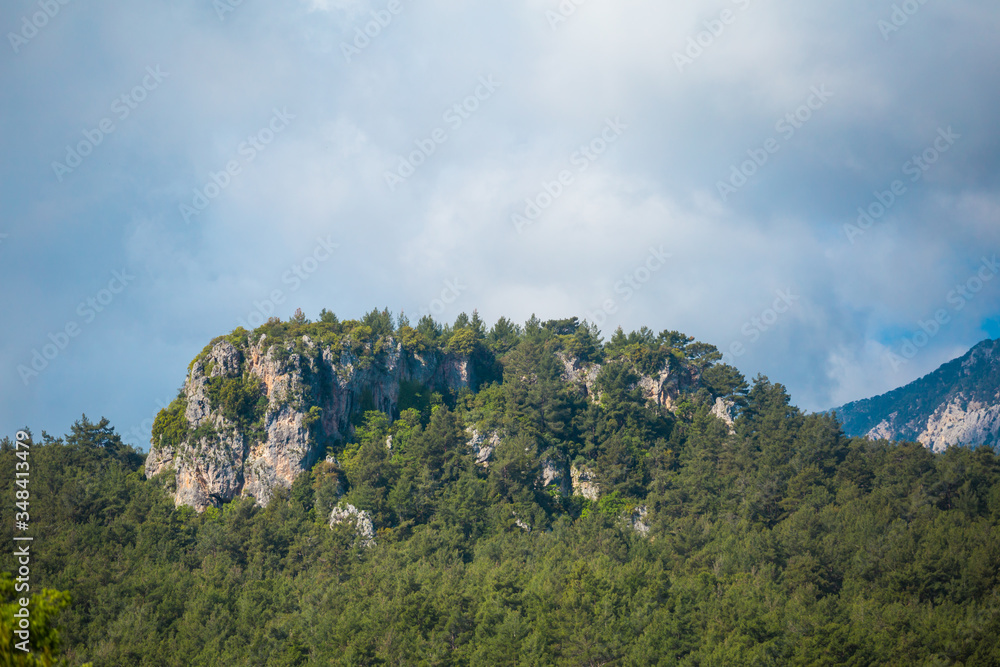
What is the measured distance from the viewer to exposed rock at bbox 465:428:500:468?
76.0 metres

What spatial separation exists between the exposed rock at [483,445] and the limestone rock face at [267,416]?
9.76m

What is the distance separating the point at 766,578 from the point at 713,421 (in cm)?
2683

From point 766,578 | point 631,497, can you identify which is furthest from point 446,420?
point 766,578

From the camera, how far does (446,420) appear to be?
7631cm

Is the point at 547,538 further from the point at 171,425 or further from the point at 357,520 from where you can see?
the point at 171,425

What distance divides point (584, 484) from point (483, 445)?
11259 millimetres

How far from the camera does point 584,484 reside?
75562 mm

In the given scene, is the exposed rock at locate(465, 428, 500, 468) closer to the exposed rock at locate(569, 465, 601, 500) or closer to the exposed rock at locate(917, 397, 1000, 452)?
the exposed rock at locate(569, 465, 601, 500)

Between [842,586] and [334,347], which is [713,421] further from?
[334,347]

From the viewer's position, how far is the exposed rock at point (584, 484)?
7444 centimetres

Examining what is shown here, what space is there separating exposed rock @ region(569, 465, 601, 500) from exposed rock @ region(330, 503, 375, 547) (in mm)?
21529

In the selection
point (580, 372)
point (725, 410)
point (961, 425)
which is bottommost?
point (961, 425)

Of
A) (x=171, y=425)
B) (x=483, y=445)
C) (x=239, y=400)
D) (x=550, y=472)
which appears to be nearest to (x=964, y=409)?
(x=550, y=472)

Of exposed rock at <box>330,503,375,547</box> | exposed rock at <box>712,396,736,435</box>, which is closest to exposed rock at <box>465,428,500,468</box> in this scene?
exposed rock at <box>330,503,375,547</box>
